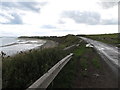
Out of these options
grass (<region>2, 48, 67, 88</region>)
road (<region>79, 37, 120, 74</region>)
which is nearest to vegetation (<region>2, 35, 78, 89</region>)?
grass (<region>2, 48, 67, 88</region>)

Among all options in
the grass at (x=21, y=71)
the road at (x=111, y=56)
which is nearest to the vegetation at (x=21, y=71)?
the grass at (x=21, y=71)

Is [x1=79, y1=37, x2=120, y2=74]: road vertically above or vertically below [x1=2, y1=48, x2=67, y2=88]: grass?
below

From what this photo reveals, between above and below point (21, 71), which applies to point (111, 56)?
below

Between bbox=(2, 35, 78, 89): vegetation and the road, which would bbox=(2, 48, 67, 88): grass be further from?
the road

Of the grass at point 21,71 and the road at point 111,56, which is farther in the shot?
the road at point 111,56

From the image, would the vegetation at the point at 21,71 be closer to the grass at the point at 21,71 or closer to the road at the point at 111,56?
the grass at the point at 21,71

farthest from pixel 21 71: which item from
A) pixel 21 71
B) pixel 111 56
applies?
pixel 111 56

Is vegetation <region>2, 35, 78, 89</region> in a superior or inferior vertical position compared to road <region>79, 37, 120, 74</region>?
superior

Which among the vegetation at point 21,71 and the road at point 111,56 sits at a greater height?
the vegetation at point 21,71

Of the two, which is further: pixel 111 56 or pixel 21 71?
pixel 111 56

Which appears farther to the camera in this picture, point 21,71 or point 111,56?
point 111,56

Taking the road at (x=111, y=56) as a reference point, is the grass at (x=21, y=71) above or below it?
above

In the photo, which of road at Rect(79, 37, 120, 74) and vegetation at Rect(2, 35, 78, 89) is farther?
road at Rect(79, 37, 120, 74)

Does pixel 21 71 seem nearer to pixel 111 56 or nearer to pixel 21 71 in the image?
pixel 21 71
